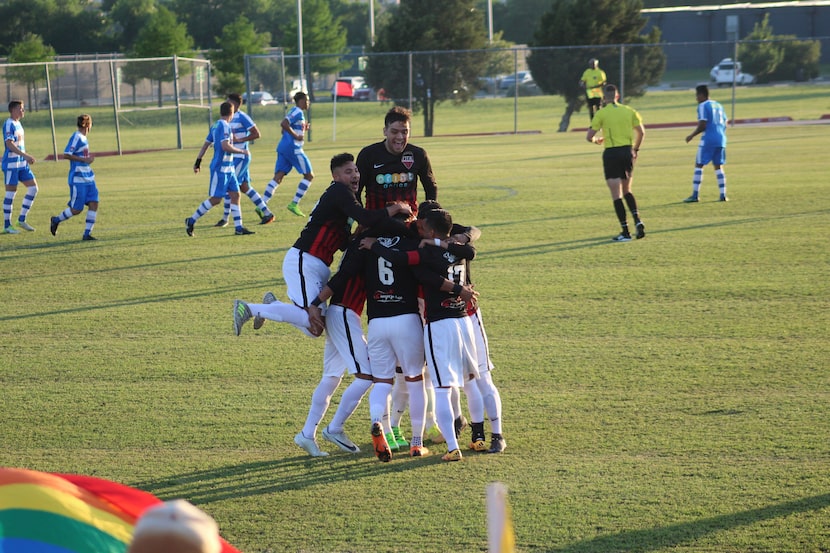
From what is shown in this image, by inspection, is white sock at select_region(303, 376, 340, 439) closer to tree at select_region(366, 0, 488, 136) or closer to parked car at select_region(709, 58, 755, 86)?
tree at select_region(366, 0, 488, 136)

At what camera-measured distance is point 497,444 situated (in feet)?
22.0

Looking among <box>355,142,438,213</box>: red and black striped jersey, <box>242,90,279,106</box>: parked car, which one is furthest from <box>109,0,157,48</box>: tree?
<box>355,142,438,213</box>: red and black striped jersey

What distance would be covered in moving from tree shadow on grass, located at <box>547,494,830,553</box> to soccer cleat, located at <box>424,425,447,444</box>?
194 cm

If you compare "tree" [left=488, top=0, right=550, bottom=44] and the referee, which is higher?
"tree" [left=488, top=0, right=550, bottom=44]

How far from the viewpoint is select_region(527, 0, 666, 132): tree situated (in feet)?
130

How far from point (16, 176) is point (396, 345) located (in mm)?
13225

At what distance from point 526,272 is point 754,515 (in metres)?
7.50

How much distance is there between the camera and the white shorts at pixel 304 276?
710 cm

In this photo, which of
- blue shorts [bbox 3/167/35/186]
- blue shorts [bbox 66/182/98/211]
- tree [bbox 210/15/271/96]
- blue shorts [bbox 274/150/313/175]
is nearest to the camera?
blue shorts [bbox 66/182/98/211]

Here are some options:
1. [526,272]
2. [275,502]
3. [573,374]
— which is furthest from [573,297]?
[275,502]

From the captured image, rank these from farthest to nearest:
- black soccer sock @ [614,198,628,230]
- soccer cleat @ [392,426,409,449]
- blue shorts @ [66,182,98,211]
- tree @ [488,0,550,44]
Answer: tree @ [488,0,550,44] → blue shorts @ [66,182,98,211] → black soccer sock @ [614,198,628,230] → soccer cleat @ [392,426,409,449]

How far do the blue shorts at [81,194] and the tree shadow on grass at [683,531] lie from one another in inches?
502

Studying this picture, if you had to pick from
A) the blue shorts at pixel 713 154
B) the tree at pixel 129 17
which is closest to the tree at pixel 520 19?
the tree at pixel 129 17

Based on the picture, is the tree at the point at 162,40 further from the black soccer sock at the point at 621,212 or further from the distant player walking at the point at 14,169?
the black soccer sock at the point at 621,212
